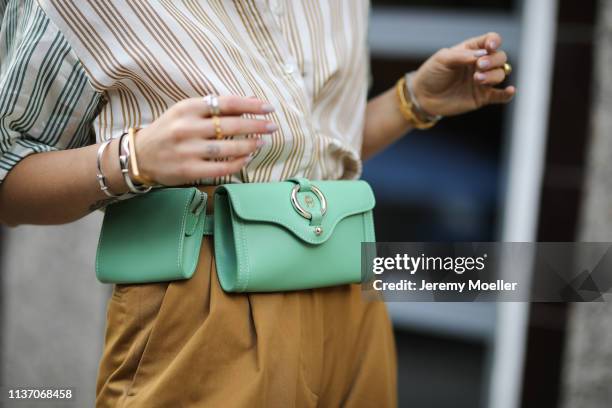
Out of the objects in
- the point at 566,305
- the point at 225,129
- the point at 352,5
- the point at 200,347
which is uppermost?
the point at 352,5

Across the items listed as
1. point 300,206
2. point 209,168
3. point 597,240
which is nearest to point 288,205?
point 300,206

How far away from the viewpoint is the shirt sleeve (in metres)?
0.83

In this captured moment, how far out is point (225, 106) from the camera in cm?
75

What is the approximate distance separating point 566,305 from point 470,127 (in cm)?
94

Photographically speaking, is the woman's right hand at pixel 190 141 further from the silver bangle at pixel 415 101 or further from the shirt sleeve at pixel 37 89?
the silver bangle at pixel 415 101

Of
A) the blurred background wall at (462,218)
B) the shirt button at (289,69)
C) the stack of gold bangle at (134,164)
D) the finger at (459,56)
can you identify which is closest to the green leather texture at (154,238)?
the stack of gold bangle at (134,164)

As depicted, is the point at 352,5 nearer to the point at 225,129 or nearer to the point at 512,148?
the point at 225,129

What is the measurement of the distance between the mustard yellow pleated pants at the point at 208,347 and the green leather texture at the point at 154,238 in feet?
0.09

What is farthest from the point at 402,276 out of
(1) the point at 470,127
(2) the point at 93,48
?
(1) the point at 470,127

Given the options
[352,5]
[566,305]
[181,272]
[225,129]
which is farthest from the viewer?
[566,305]

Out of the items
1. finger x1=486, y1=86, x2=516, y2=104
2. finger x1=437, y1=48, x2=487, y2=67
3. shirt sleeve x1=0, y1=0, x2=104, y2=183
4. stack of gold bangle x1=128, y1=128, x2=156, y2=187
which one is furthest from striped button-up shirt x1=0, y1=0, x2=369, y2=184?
finger x1=486, y1=86, x2=516, y2=104

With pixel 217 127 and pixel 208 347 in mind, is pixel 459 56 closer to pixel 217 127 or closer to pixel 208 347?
pixel 217 127

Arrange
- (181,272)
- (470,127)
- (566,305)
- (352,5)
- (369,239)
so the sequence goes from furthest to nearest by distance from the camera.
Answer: (470,127) < (566,305) < (352,5) < (369,239) < (181,272)

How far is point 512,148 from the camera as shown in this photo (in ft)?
7.07
